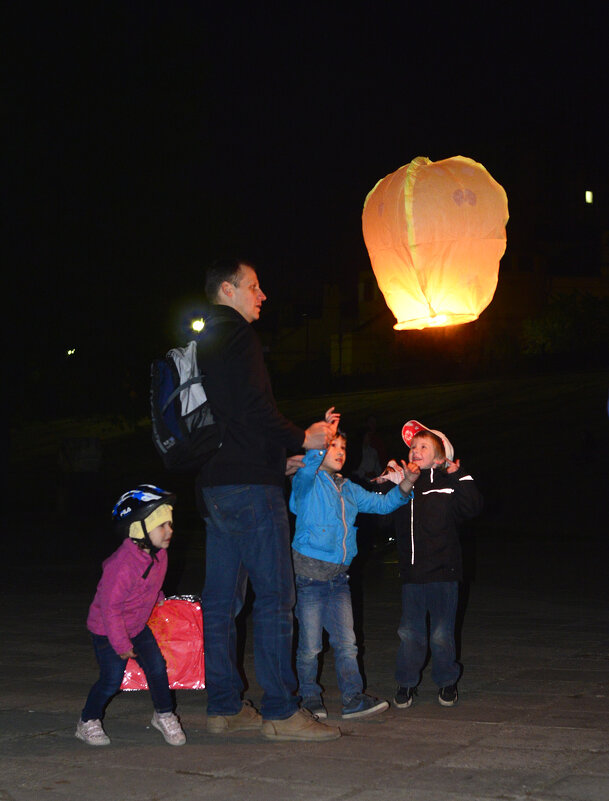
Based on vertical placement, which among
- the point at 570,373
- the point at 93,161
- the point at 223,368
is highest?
the point at 93,161

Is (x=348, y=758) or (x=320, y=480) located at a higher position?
(x=320, y=480)

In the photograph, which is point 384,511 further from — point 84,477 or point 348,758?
point 84,477

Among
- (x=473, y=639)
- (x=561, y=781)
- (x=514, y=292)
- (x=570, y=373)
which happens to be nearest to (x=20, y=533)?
(x=473, y=639)

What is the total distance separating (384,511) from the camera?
6469 mm

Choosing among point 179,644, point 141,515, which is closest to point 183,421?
point 141,515

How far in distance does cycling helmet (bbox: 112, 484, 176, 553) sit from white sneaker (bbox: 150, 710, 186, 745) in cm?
77

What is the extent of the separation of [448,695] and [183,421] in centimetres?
211

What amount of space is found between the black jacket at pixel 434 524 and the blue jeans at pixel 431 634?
0.29 feet

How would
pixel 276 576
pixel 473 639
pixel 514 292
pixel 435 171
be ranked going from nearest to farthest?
pixel 276 576 → pixel 435 171 → pixel 473 639 → pixel 514 292

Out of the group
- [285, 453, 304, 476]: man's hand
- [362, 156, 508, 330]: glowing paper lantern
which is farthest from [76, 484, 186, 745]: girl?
[362, 156, 508, 330]: glowing paper lantern

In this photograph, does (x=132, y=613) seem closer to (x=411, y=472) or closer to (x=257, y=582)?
(x=257, y=582)

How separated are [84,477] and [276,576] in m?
16.1

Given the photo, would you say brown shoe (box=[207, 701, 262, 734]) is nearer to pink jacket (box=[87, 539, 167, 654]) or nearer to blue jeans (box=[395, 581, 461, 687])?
pink jacket (box=[87, 539, 167, 654])

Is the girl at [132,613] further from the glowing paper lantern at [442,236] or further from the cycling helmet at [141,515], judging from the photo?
the glowing paper lantern at [442,236]
